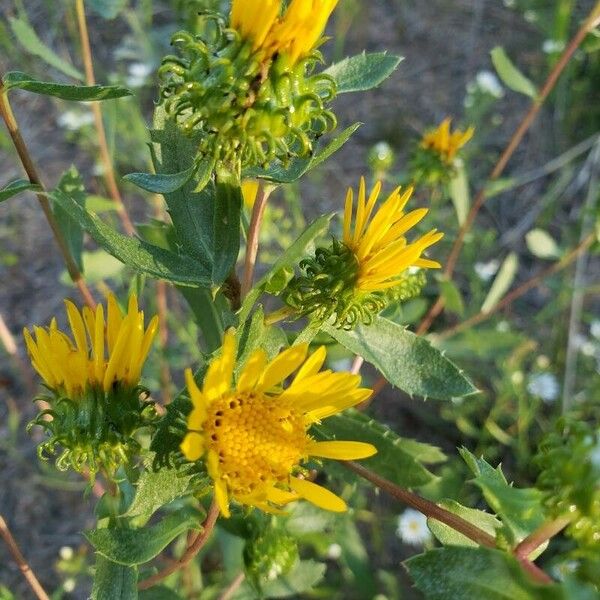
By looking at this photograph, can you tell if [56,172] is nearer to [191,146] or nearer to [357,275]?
[191,146]

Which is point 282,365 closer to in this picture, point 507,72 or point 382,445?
point 382,445

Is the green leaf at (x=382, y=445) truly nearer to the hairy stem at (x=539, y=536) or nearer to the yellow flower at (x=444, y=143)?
the hairy stem at (x=539, y=536)

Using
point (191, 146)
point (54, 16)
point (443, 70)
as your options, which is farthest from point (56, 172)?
point (191, 146)

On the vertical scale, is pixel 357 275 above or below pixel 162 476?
above

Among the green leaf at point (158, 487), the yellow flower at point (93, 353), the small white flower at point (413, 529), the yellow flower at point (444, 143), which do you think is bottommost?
the small white flower at point (413, 529)

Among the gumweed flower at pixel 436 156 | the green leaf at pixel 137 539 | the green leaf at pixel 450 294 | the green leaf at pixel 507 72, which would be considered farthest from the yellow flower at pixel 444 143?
the green leaf at pixel 137 539
